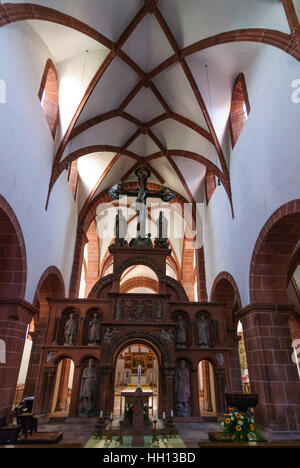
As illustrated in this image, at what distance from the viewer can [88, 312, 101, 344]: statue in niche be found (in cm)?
1091

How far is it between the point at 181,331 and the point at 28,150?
8211 mm

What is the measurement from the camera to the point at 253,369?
8.69 m

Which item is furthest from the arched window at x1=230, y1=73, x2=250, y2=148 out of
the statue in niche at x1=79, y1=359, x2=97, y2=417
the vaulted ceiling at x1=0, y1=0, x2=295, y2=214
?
the statue in niche at x1=79, y1=359, x2=97, y2=417

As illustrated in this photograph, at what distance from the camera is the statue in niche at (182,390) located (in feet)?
32.8

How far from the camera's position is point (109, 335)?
9906mm

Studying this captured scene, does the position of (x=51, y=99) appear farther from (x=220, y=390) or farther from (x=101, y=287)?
(x=220, y=390)

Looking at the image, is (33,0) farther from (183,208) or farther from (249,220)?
(183,208)

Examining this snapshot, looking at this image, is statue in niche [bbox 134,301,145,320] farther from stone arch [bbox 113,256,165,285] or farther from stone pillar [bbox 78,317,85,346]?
stone pillar [bbox 78,317,85,346]

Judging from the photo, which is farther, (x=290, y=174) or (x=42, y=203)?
(x=42, y=203)

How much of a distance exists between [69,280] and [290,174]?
11186 mm

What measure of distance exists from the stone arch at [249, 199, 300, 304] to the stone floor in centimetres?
403

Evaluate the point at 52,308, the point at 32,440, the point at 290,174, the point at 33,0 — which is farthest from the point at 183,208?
the point at 32,440

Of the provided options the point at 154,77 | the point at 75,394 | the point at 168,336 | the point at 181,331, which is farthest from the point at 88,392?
the point at 154,77

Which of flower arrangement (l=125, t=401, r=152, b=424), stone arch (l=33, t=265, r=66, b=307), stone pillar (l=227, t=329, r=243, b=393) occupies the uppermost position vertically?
stone arch (l=33, t=265, r=66, b=307)
